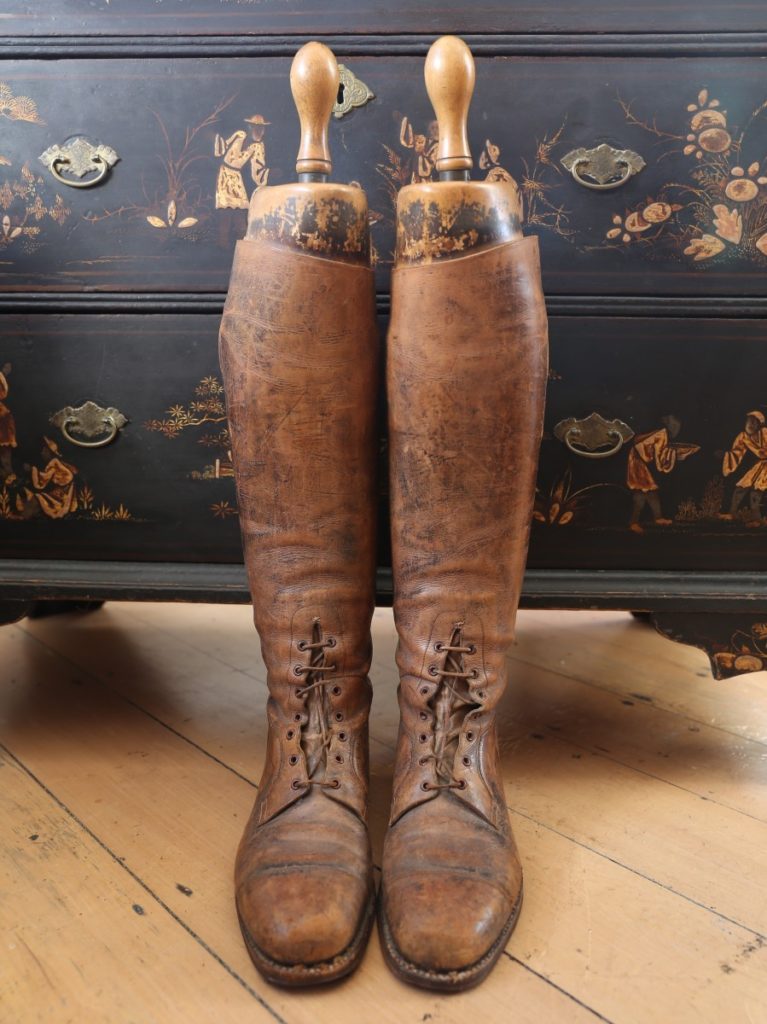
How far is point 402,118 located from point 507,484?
38 cm

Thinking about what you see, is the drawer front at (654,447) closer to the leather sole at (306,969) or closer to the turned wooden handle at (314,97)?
the turned wooden handle at (314,97)

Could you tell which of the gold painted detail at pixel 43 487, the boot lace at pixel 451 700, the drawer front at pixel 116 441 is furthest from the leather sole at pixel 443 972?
the gold painted detail at pixel 43 487

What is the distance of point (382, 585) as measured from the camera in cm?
103

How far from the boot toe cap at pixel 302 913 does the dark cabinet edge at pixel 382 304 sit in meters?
0.55

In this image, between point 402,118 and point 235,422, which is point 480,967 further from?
point 402,118

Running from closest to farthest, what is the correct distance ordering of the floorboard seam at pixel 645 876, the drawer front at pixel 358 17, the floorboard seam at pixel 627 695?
1. the floorboard seam at pixel 645 876
2. the drawer front at pixel 358 17
3. the floorboard seam at pixel 627 695

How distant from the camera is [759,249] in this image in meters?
0.94

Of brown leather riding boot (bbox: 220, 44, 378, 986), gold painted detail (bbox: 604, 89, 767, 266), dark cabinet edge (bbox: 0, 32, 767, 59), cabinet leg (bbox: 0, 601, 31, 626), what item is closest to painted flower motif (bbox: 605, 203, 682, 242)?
gold painted detail (bbox: 604, 89, 767, 266)

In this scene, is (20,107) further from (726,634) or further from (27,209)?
(726,634)

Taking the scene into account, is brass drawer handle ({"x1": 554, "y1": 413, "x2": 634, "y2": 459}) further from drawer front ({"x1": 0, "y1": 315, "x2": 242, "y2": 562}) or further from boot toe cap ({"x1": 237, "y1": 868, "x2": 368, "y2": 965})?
boot toe cap ({"x1": 237, "y1": 868, "x2": 368, "y2": 965})

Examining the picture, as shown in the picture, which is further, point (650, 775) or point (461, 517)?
point (650, 775)

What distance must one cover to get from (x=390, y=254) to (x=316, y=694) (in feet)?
1.45

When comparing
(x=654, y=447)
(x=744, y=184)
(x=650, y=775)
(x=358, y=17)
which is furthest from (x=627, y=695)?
(x=358, y=17)

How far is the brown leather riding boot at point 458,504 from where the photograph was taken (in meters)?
0.81
